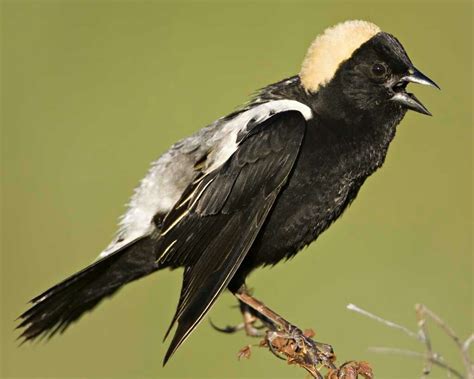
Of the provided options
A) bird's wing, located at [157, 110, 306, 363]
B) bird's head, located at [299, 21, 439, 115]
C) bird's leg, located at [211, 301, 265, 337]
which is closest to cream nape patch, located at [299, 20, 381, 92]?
bird's head, located at [299, 21, 439, 115]

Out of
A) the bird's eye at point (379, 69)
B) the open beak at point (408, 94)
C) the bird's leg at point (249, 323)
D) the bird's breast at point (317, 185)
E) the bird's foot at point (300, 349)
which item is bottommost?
the bird's foot at point (300, 349)

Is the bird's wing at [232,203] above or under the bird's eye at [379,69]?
under

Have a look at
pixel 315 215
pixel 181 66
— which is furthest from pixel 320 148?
pixel 181 66

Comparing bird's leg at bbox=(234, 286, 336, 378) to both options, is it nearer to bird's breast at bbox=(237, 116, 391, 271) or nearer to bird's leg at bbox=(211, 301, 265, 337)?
bird's leg at bbox=(211, 301, 265, 337)

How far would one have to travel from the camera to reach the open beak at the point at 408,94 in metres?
3.69

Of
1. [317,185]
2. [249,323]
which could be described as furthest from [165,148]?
[317,185]

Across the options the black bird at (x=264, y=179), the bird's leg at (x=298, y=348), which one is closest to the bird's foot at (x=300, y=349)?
the bird's leg at (x=298, y=348)

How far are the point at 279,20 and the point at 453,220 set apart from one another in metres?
2.81

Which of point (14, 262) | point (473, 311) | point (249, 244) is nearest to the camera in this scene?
point (249, 244)

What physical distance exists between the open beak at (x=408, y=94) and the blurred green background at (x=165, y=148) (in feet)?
6.43

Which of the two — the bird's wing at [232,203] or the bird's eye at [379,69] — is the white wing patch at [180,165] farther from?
the bird's eye at [379,69]

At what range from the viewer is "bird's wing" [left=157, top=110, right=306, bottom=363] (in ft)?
11.7

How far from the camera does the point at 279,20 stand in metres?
8.35

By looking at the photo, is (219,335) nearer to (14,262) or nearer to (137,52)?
(14,262)
